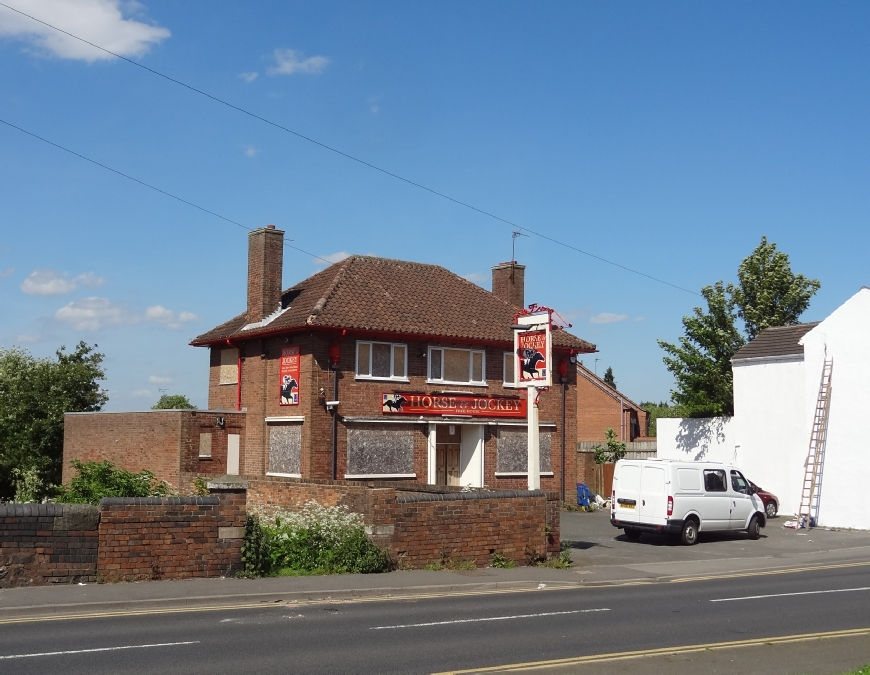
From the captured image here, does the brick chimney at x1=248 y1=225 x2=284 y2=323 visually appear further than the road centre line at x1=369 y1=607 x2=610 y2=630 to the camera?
Yes

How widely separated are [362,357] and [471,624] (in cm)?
1807

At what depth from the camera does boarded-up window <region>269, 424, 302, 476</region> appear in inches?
1139

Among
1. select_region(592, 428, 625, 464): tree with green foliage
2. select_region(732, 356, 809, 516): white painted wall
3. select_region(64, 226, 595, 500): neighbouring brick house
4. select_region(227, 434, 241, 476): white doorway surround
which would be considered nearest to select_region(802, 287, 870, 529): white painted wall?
select_region(732, 356, 809, 516): white painted wall


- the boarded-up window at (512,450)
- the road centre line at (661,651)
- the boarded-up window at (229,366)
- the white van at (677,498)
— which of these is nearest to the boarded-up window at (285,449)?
the boarded-up window at (229,366)

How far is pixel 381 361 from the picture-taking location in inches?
1177

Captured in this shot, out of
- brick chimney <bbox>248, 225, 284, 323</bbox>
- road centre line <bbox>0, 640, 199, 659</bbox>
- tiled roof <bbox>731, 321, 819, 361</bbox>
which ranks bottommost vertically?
road centre line <bbox>0, 640, 199, 659</bbox>

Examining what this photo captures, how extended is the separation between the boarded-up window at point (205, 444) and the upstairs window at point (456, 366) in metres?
7.46

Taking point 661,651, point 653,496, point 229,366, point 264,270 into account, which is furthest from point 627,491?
point 229,366

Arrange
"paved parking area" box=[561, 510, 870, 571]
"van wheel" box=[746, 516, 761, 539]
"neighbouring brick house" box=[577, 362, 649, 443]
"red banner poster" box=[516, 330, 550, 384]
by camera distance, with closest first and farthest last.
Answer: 1. "red banner poster" box=[516, 330, 550, 384]
2. "paved parking area" box=[561, 510, 870, 571]
3. "van wheel" box=[746, 516, 761, 539]
4. "neighbouring brick house" box=[577, 362, 649, 443]

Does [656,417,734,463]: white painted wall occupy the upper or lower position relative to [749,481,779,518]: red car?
upper

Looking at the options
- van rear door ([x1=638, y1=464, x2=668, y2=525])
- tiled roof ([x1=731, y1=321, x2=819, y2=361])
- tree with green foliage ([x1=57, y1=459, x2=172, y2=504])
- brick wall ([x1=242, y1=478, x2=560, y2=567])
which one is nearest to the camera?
brick wall ([x1=242, y1=478, x2=560, y2=567])

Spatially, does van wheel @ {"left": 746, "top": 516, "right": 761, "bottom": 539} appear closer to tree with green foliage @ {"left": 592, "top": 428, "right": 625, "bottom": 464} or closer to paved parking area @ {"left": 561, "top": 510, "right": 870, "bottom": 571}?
paved parking area @ {"left": 561, "top": 510, "right": 870, "bottom": 571}

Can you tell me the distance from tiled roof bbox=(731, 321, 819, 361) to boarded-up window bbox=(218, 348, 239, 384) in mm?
17532

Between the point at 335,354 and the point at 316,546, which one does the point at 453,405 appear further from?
the point at 316,546
